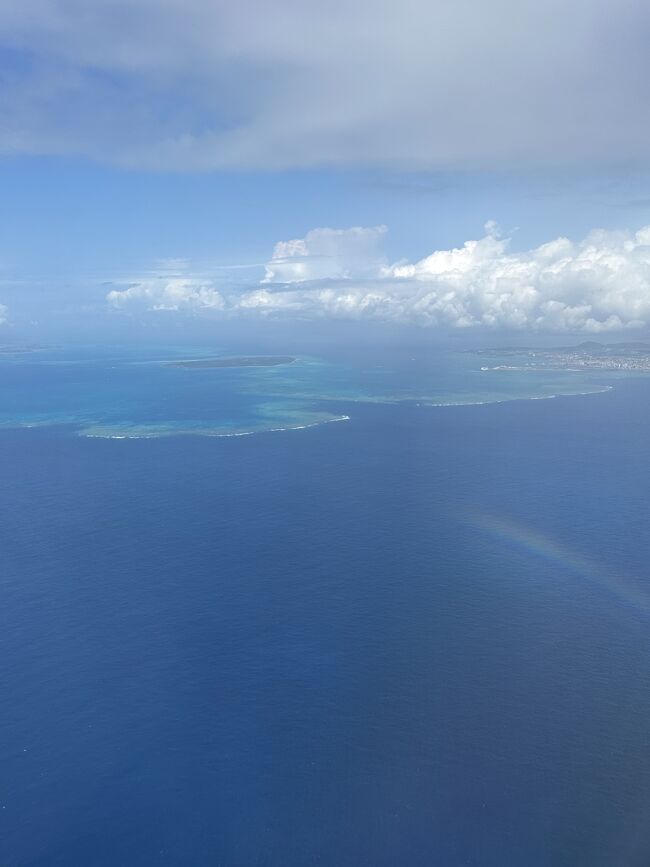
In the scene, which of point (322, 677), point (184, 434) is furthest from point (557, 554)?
point (184, 434)

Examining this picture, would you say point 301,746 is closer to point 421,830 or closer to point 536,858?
point 421,830

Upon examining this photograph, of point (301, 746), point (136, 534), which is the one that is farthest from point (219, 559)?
point (301, 746)

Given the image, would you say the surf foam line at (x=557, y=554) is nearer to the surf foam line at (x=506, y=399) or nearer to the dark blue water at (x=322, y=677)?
the dark blue water at (x=322, y=677)

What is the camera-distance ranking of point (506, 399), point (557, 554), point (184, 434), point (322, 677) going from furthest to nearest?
point (506, 399), point (184, 434), point (557, 554), point (322, 677)

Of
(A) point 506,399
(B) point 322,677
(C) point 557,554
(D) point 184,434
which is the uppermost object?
(A) point 506,399

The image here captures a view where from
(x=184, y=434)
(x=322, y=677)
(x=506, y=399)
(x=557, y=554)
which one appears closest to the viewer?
(x=322, y=677)

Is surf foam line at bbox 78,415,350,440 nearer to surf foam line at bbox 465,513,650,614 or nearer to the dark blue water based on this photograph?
the dark blue water

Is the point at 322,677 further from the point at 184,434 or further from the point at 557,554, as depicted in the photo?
the point at 184,434
